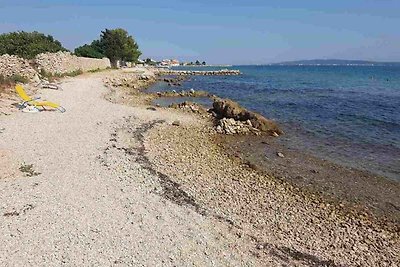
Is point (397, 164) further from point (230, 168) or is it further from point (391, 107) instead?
point (391, 107)

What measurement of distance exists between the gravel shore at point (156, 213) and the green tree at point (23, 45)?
4172 cm

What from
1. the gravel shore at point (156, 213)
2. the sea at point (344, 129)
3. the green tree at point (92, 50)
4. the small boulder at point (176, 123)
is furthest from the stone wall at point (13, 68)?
the green tree at point (92, 50)

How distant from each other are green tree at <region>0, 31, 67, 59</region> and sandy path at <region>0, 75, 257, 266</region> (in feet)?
139

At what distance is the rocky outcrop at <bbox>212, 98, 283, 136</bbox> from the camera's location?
2391 cm

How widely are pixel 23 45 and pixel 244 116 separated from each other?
45983 mm

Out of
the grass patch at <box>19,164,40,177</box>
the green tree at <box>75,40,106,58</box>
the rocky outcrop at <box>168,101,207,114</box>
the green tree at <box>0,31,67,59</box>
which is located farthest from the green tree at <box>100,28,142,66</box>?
the grass patch at <box>19,164,40,177</box>

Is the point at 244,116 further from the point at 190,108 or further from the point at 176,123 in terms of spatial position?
the point at 190,108

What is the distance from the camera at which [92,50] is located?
87750 millimetres

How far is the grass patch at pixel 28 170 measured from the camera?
12595mm

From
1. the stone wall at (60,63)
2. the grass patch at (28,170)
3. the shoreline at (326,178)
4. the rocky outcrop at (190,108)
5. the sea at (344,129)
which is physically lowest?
the sea at (344,129)

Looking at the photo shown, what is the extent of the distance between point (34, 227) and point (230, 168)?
29.6 ft

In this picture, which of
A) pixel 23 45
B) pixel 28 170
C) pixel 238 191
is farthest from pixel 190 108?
pixel 23 45

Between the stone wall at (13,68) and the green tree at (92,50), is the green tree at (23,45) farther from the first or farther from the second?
the green tree at (92,50)

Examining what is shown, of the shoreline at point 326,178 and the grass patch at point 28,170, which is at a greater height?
the grass patch at point 28,170
